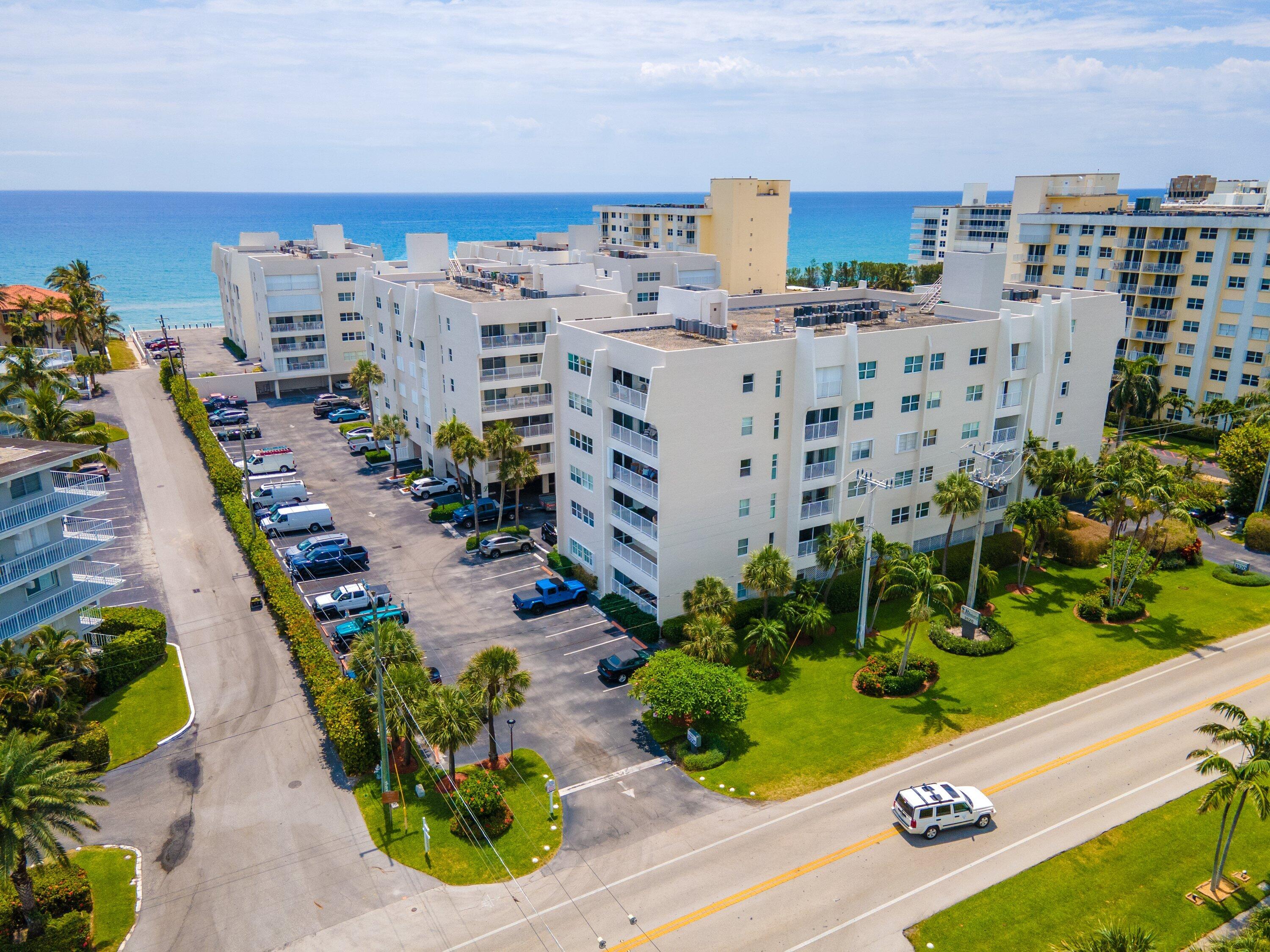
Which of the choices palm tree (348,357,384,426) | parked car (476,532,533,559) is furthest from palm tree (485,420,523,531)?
palm tree (348,357,384,426)

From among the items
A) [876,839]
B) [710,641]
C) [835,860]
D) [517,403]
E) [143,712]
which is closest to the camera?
[835,860]

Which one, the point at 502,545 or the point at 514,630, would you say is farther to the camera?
the point at 502,545

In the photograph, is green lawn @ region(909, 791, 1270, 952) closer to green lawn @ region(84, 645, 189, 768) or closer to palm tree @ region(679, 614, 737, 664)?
palm tree @ region(679, 614, 737, 664)

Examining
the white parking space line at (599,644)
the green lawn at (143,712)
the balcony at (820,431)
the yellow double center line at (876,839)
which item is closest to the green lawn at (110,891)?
the green lawn at (143,712)

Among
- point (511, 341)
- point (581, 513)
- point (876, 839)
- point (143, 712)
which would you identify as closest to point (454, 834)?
point (876, 839)

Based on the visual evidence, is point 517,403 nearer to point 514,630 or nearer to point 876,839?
point 514,630

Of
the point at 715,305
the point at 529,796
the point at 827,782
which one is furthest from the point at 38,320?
the point at 827,782
